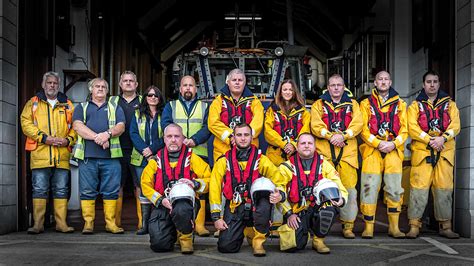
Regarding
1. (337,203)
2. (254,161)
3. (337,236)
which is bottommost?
(337,236)

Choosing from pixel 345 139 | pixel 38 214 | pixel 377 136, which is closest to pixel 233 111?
pixel 345 139

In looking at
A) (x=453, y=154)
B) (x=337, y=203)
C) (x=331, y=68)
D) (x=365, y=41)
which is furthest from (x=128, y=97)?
(x=365, y=41)

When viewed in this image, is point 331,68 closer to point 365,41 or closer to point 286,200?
point 365,41

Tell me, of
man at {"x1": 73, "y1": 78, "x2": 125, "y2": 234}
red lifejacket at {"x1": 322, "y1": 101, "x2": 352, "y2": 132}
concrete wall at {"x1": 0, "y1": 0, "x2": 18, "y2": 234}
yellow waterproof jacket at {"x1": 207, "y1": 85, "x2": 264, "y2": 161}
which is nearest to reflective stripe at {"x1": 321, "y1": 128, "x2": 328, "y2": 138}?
red lifejacket at {"x1": 322, "y1": 101, "x2": 352, "y2": 132}

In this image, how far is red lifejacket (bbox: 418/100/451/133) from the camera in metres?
7.10

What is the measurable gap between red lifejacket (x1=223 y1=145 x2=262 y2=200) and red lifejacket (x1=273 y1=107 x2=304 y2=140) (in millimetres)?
1095

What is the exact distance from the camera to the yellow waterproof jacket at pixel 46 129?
7.16 metres

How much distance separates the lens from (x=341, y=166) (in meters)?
7.07

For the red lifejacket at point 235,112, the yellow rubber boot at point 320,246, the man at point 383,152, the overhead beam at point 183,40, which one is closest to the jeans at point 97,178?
the red lifejacket at point 235,112

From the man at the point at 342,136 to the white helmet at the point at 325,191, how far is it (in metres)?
1.08

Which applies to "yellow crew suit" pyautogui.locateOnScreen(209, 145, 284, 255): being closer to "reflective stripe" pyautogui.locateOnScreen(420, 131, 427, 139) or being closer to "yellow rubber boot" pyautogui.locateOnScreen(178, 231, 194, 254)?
"yellow rubber boot" pyautogui.locateOnScreen(178, 231, 194, 254)

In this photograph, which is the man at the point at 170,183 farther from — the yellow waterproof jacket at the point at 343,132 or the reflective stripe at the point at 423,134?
the reflective stripe at the point at 423,134

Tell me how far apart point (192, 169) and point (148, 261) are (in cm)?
110

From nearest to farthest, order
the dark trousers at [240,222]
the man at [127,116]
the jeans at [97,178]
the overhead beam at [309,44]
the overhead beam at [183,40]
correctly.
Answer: the dark trousers at [240,222]
the jeans at [97,178]
the man at [127,116]
the overhead beam at [309,44]
the overhead beam at [183,40]
